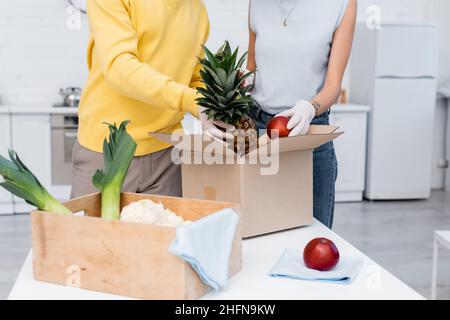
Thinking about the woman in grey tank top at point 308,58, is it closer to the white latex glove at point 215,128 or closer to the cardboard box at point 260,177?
the cardboard box at point 260,177

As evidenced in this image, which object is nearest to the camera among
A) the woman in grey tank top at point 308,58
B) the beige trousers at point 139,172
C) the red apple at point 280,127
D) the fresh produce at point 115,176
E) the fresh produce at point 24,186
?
the fresh produce at point 24,186

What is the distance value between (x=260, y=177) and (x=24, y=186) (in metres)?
0.61

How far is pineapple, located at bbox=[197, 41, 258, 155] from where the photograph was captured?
1494 millimetres

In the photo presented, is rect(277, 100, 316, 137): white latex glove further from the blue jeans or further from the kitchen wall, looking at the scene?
the kitchen wall

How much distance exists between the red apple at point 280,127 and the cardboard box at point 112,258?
1.26 feet

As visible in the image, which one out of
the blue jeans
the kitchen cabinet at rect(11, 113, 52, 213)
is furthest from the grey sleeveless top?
the kitchen cabinet at rect(11, 113, 52, 213)

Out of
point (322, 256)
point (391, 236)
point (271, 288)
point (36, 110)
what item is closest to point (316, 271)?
point (322, 256)

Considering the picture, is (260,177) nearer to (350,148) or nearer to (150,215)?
(150,215)

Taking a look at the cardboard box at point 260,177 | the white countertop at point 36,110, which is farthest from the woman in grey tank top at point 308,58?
the white countertop at point 36,110

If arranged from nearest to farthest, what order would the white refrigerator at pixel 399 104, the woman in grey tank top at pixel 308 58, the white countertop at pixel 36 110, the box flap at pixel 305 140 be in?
the box flap at pixel 305 140
the woman in grey tank top at pixel 308 58
the white countertop at pixel 36 110
the white refrigerator at pixel 399 104

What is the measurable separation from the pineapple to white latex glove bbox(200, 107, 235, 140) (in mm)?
14

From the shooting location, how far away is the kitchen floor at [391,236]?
11.8 ft

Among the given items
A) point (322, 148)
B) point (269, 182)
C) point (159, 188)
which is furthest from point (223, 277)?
point (322, 148)

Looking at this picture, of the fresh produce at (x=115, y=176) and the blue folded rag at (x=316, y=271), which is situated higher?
the fresh produce at (x=115, y=176)
